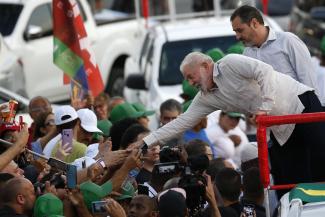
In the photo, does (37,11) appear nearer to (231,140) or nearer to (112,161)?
(231,140)

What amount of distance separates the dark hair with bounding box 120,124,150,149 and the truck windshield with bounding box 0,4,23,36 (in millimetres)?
8493

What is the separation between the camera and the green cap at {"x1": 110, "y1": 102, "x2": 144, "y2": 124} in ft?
41.7

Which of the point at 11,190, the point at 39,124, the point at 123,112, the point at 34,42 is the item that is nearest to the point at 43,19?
the point at 34,42

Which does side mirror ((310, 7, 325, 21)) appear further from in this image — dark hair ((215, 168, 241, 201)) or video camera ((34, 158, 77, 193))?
video camera ((34, 158, 77, 193))

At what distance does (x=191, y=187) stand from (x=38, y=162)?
2.02 meters

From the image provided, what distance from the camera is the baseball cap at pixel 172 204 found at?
8.52m

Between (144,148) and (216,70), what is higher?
(216,70)

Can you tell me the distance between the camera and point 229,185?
9812mm

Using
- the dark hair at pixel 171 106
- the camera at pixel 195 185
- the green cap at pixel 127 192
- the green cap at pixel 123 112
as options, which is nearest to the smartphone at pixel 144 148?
the green cap at pixel 127 192

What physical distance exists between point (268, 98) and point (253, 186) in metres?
0.85

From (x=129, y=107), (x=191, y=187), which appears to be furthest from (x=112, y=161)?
(x=129, y=107)

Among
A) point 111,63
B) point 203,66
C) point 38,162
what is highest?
point 203,66

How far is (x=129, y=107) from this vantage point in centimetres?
1302

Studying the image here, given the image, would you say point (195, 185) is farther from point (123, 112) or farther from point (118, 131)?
point (123, 112)
